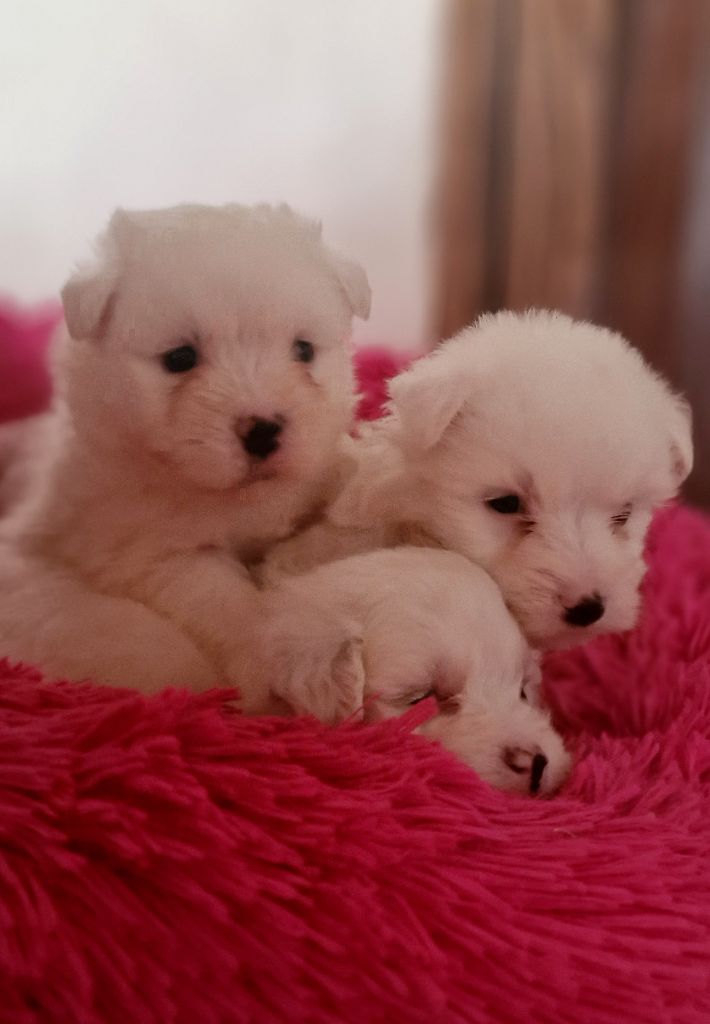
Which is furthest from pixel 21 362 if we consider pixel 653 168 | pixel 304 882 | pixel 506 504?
pixel 653 168

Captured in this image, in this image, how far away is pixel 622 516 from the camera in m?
1.21

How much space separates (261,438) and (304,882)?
52 centimetres

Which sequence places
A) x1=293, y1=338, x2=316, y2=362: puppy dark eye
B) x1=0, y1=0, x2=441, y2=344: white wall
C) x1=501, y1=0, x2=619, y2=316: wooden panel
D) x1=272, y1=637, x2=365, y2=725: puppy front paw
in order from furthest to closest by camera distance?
x1=501, y1=0, x2=619, y2=316: wooden panel → x1=0, y1=0, x2=441, y2=344: white wall → x1=293, y1=338, x2=316, y2=362: puppy dark eye → x1=272, y1=637, x2=365, y2=725: puppy front paw

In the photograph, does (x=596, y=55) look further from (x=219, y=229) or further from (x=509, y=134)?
(x=219, y=229)

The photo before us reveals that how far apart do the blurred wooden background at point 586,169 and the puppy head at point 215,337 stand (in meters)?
1.33

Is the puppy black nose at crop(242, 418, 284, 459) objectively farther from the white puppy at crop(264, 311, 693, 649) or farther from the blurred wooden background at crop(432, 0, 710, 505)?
the blurred wooden background at crop(432, 0, 710, 505)

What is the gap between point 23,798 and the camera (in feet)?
2.88

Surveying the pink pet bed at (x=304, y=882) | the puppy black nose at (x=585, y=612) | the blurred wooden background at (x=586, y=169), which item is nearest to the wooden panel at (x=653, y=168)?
the blurred wooden background at (x=586, y=169)

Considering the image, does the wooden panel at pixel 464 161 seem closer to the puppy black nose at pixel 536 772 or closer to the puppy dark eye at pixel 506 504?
the puppy dark eye at pixel 506 504

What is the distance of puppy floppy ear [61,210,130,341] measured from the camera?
49.1 inches

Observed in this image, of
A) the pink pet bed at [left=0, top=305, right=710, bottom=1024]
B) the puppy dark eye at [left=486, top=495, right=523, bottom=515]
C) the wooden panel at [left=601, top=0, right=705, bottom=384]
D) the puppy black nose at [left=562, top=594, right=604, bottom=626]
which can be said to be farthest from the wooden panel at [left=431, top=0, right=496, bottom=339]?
the pink pet bed at [left=0, top=305, right=710, bottom=1024]

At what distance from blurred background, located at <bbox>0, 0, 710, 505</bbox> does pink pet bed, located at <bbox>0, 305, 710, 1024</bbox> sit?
127 centimetres

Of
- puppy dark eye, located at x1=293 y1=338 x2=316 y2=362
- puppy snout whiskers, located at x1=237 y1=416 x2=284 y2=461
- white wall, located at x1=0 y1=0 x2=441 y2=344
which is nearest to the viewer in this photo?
puppy snout whiskers, located at x1=237 y1=416 x2=284 y2=461

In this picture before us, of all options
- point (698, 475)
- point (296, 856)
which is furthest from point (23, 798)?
point (698, 475)
